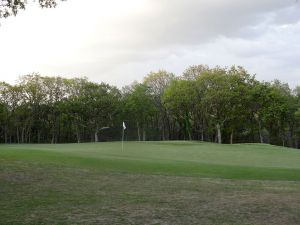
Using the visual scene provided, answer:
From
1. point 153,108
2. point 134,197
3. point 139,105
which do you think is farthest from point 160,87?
point 134,197

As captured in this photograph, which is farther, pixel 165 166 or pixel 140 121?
pixel 140 121

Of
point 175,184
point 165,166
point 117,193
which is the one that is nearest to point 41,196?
point 117,193

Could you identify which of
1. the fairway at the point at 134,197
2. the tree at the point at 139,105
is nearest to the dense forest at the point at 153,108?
the tree at the point at 139,105

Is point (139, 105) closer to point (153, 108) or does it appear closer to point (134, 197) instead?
point (153, 108)

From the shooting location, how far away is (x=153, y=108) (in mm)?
86000

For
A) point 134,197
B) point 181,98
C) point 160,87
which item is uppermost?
point 160,87

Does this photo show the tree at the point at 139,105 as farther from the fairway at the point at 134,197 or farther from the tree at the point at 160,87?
the fairway at the point at 134,197

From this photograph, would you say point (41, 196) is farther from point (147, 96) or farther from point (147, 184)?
point (147, 96)

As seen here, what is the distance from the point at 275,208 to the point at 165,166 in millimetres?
12010

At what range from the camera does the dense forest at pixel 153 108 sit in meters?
77.7

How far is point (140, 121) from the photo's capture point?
88812mm

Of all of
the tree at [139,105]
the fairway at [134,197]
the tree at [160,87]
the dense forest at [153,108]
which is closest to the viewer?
the fairway at [134,197]

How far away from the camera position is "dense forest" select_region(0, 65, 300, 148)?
255 ft

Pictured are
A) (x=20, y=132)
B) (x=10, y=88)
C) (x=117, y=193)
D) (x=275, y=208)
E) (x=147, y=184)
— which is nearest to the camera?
(x=275, y=208)
